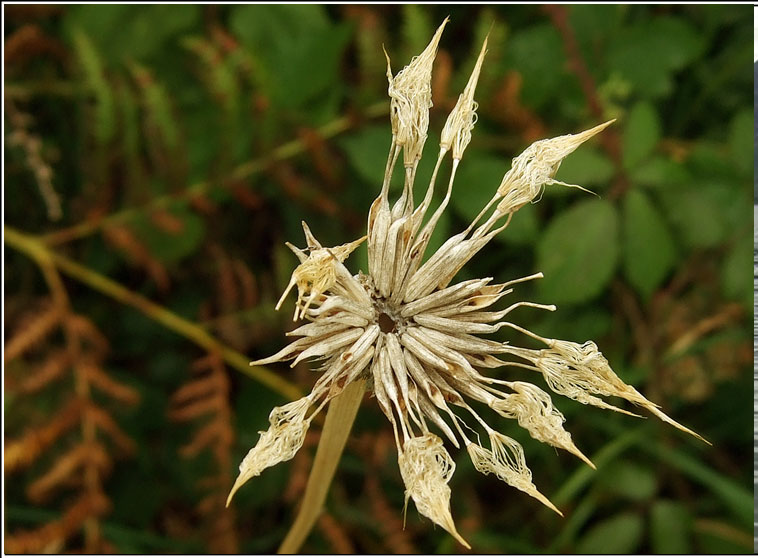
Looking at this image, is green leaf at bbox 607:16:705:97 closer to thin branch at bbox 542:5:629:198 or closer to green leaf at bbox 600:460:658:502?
thin branch at bbox 542:5:629:198

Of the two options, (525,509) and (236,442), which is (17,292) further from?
(525,509)

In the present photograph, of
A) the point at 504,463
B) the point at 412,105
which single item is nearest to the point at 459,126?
the point at 412,105

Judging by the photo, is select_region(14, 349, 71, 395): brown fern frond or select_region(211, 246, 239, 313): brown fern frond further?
select_region(211, 246, 239, 313): brown fern frond

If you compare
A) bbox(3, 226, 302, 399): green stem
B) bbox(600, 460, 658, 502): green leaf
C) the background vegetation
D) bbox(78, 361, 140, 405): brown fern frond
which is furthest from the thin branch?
bbox(78, 361, 140, 405): brown fern frond

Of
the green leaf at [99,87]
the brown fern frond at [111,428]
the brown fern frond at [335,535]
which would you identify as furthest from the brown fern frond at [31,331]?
the brown fern frond at [335,535]

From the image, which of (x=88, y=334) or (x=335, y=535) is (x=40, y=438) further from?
(x=335, y=535)

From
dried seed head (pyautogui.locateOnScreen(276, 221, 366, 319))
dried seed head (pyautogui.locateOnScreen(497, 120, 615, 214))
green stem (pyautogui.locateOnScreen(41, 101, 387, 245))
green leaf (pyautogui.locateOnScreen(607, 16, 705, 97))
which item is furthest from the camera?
green leaf (pyautogui.locateOnScreen(607, 16, 705, 97))
